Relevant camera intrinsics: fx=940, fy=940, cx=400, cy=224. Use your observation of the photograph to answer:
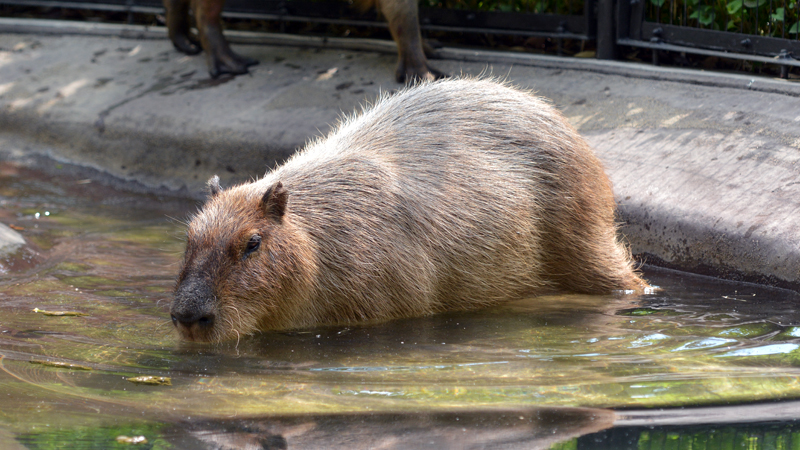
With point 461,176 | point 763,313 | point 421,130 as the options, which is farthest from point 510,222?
point 763,313

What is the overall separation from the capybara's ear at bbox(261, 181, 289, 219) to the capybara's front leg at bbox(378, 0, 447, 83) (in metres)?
2.60

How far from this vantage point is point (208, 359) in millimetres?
3270

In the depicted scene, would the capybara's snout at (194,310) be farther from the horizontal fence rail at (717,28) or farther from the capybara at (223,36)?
the horizontal fence rail at (717,28)

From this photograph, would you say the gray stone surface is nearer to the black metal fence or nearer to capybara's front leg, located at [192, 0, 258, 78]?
capybara's front leg, located at [192, 0, 258, 78]

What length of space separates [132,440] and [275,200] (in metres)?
1.33

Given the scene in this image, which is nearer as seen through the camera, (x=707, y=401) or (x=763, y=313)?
(x=707, y=401)

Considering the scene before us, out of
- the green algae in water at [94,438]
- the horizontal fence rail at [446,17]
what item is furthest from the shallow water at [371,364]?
the horizontal fence rail at [446,17]

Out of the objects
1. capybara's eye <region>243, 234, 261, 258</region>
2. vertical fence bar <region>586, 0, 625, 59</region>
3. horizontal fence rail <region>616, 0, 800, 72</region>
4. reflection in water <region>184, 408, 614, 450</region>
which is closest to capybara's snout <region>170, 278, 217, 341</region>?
capybara's eye <region>243, 234, 261, 258</region>

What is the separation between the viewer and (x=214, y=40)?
22.3ft

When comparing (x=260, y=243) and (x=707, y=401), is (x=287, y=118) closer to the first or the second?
(x=260, y=243)

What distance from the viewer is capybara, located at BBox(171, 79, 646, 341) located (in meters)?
3.49

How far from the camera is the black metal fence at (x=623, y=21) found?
564 centimetres

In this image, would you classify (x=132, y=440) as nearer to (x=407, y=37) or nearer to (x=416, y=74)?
(x=416, y=74)

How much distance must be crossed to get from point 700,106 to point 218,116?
10.2 ft
